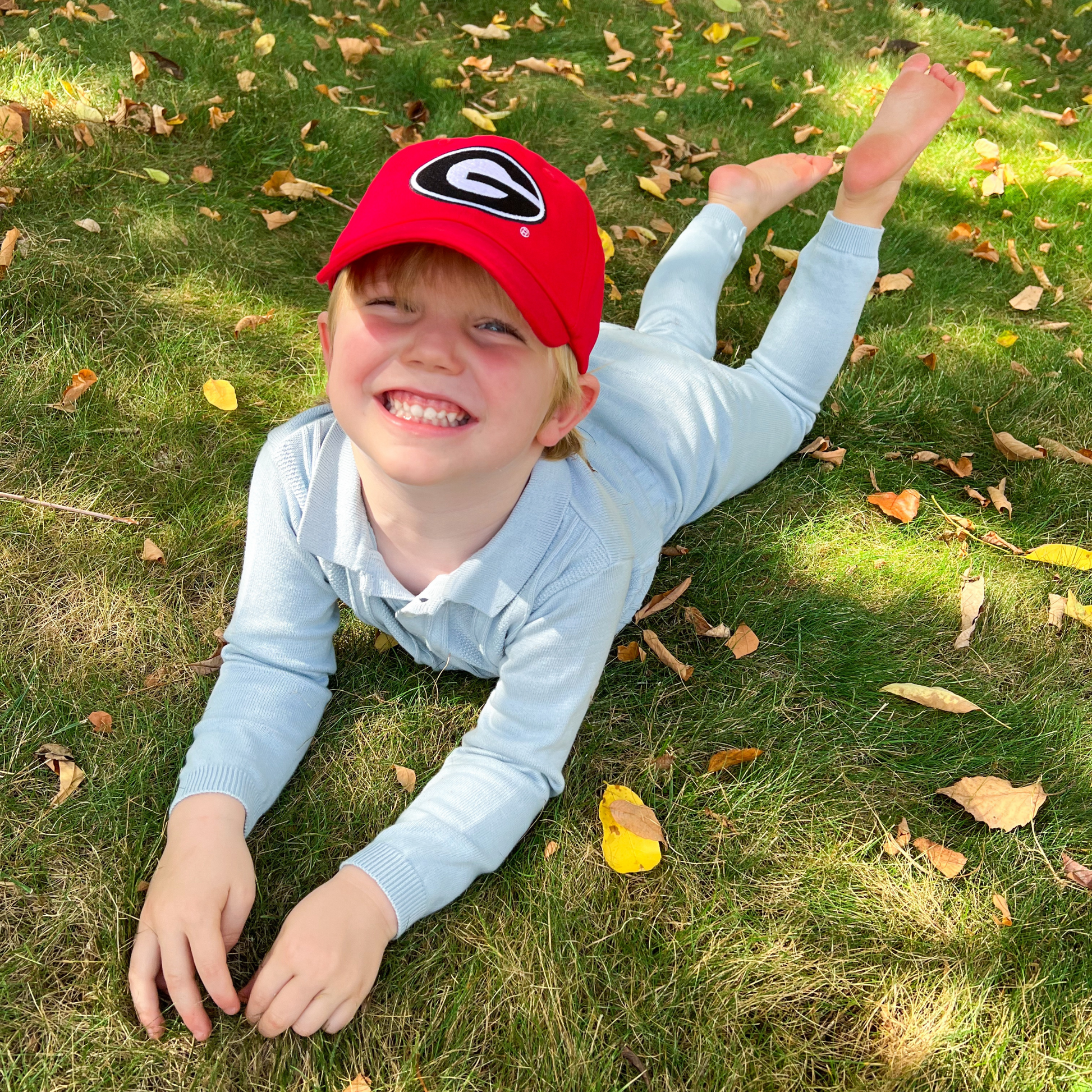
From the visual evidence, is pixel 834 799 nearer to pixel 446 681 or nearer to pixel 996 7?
pixel 446 681

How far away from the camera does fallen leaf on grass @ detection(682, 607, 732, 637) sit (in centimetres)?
232

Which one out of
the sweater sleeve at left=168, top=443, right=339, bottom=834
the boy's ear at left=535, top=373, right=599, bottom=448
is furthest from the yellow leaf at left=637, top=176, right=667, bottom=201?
the sweater sleeve at left=168, top=443, right=339, bottom=834

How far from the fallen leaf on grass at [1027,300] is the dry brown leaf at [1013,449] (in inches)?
32.8

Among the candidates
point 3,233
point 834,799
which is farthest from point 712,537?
point 3,233

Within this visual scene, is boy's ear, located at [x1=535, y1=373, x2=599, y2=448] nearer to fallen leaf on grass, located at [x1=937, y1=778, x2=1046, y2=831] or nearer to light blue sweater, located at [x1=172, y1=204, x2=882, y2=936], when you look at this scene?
light blue sweater, located at [x1=172, y1=204, x2=882, y2=936]

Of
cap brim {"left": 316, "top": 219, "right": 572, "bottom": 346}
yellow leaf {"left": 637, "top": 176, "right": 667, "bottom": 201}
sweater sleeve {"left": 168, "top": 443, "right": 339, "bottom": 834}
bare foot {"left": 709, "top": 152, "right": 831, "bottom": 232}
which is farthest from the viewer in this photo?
yellow leaf {"left": 637, "top": 176, "right": 667, "bottom": 201}

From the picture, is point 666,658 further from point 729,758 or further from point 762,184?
point 762,184

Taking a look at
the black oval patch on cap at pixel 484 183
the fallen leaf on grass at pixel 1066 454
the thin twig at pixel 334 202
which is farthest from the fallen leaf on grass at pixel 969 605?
the thin twig at pixel 334 202

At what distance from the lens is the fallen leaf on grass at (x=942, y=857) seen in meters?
1.92

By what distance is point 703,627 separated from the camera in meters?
2.33

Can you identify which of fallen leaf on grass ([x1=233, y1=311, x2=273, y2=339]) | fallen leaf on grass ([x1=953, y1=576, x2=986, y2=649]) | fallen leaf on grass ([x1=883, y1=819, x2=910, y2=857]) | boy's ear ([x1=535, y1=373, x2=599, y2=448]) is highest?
boy's ear ([x1=535, y1=373, x2=599, y2=448])

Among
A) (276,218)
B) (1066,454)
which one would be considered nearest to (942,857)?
(1066,454)

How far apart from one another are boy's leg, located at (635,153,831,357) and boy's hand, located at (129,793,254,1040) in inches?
71.5

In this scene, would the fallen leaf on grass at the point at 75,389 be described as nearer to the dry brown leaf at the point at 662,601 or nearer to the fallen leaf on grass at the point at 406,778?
the fallen leaf on grass at the point at 406,778
